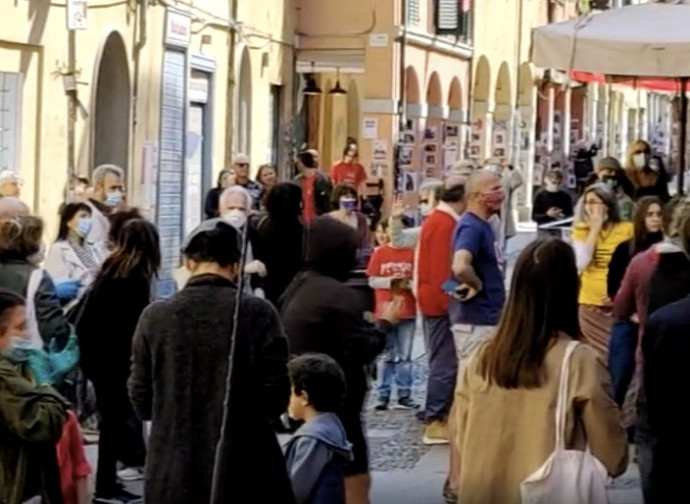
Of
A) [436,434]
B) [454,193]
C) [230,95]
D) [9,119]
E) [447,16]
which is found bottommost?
[436,434]

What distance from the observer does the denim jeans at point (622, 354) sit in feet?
37.7

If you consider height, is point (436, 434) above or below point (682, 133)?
below

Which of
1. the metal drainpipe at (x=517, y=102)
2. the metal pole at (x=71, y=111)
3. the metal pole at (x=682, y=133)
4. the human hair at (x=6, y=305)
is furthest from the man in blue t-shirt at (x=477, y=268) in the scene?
the metal drainpipe at (x=517, y=102)

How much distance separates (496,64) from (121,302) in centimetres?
3280

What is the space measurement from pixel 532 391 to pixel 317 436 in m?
1.22

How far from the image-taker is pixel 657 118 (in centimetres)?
7375

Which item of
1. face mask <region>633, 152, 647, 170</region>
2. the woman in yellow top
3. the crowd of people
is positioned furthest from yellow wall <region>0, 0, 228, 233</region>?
the woman in yellow top

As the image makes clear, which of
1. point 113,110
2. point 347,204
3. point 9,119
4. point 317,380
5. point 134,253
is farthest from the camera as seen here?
point 113,110

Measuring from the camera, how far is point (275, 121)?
97.8 feet

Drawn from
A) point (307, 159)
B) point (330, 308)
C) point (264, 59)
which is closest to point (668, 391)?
point (330, 308)

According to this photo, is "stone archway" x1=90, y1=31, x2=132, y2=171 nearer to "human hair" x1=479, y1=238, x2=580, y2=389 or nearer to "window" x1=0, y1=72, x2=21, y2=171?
"window" x1=0, y1=72, x2=21, y2=171

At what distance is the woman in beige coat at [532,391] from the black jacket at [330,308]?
1895 millimetres

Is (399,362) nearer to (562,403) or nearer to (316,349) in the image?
(316,349)

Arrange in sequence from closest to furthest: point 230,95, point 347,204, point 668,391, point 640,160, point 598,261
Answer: point 668,391 < point 598,261 < point 347,204 < point 640,160 < point 230,95
